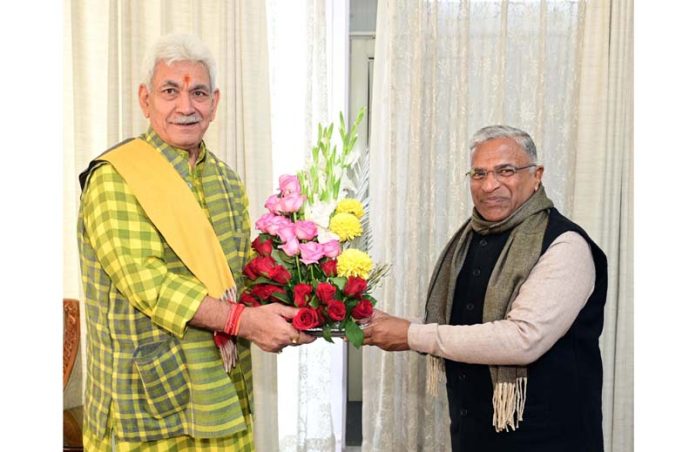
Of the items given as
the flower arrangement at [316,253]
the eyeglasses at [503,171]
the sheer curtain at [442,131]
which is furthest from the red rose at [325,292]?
the sheer curtain at [442,131]

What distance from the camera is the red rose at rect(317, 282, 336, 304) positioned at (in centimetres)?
220

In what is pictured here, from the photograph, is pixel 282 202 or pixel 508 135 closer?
pixel 282 202

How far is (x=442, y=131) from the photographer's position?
386 centimetres

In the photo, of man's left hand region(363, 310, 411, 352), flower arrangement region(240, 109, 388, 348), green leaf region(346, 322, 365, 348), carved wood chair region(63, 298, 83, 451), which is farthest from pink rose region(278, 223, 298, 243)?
carved wood chair region(63, 298, 83, 451)

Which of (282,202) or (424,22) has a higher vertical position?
(424,22)

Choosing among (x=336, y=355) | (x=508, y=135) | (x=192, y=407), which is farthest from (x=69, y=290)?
(x=508, y=135)

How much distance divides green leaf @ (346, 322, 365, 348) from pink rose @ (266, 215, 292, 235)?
0.35 metres

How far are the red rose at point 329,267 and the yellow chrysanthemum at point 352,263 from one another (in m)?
0.01

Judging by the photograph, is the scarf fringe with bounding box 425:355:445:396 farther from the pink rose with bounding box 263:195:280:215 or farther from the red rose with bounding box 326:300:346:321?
the pink rose with bounding box 263:195:280:215

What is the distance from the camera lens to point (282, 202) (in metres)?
2.26

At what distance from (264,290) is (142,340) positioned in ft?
1.18

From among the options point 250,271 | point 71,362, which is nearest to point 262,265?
point 250,271

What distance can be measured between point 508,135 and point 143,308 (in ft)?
3.91
